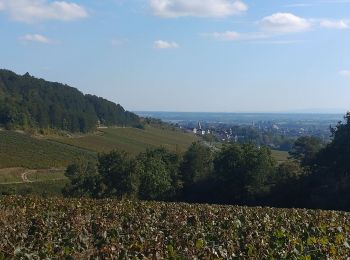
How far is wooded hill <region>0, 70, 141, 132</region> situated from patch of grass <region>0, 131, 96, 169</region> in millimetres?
13754

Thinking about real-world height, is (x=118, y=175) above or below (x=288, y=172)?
below

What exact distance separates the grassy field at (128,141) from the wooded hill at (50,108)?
7.97m

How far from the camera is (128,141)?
434 ft

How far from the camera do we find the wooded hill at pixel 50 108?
125m

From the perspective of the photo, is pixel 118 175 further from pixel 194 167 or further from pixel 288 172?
pixel 288 172

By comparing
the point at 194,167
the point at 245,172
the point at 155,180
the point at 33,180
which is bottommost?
the point at 33,180

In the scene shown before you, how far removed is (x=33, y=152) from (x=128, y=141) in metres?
39.6

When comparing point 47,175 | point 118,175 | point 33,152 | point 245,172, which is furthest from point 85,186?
point 33,152

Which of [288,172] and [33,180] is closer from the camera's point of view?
[288,172]

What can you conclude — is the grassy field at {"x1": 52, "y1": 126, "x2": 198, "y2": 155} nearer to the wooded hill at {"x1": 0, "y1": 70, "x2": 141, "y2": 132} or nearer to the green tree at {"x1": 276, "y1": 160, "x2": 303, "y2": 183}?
the wooded hill at {"x1": 0, "y1": 70, "x2": 141, "y2": 132}

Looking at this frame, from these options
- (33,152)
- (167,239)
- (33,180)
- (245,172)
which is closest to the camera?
(167,239)

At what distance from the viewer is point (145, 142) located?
13575 cm

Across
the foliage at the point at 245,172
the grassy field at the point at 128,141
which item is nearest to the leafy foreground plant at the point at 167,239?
the foliage at the point at 245,172

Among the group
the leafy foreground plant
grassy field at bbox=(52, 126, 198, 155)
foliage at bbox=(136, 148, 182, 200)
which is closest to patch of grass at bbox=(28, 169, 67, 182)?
foliage at bbox=(136, 148, 182, 200)
